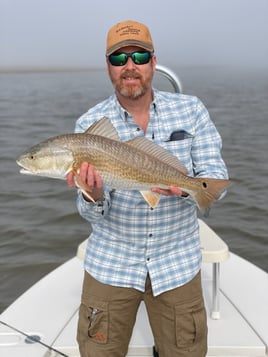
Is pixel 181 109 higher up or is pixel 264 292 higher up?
pixel 181 109

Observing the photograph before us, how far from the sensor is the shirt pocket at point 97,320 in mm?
2791

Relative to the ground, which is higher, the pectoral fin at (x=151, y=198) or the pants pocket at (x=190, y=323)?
the pectoral fin at (x=151, y=198)

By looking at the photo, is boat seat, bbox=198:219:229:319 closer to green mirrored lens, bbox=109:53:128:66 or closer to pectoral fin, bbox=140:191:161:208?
pectoral fin, bbox=140:191:161:208

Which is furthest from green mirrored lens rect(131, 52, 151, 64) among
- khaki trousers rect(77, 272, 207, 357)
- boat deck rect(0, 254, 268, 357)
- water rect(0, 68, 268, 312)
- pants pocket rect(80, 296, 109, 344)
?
water rect(0, 68, 268, 312)

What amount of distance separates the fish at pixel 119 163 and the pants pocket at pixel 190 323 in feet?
1.92

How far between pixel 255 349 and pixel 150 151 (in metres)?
1.66

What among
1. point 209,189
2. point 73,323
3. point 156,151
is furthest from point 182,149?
point 73,323

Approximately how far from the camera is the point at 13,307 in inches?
158

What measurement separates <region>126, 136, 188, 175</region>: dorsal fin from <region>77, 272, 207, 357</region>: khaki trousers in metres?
0.67

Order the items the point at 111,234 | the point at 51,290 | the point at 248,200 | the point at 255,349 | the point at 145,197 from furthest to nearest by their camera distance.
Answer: the point at 248,200 < the point at 51,290 < the point at 255,349 < the point at 111,234 < the point at 145,197

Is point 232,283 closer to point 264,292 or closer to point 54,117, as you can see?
point 264,292

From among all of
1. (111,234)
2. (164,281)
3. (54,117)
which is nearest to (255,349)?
(164,281)

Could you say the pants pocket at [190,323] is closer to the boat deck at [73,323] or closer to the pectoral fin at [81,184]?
the boat deck at [73,323]

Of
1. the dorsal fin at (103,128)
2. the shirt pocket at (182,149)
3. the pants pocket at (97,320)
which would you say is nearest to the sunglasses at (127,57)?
the dorsal fin at (103,128)
